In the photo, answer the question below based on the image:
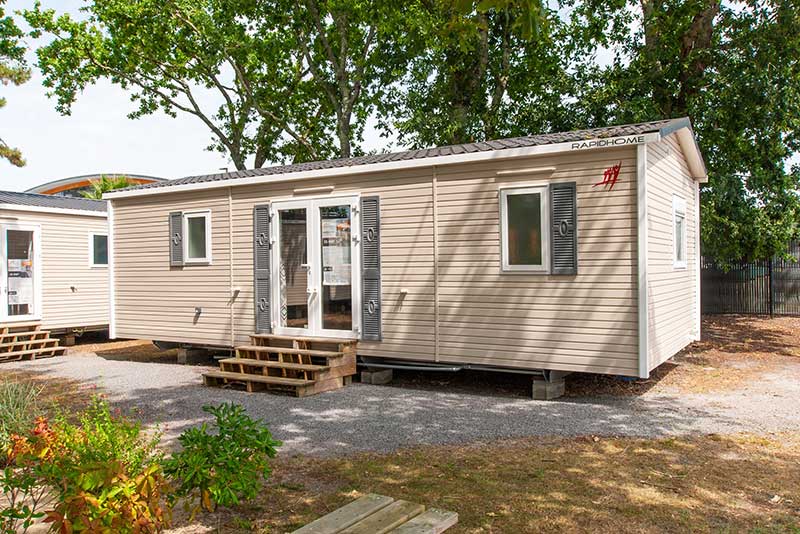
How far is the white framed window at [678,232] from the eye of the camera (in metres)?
8.72

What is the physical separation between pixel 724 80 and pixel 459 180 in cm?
719

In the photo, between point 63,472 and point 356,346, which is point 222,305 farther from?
point 63,472

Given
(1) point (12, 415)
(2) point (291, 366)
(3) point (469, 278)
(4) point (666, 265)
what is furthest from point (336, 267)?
(1) point (12, 415)

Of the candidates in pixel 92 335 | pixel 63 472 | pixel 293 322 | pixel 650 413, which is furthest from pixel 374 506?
pixel 92 335

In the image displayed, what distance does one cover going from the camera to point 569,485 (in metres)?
4.54

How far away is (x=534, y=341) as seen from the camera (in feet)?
25.0

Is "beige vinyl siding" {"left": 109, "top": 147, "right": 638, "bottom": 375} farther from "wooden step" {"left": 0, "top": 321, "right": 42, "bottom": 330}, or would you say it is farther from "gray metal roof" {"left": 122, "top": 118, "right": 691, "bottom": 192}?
"wooden step" {"left": 0, "top": 321, "right": 42, "bottom": 330}

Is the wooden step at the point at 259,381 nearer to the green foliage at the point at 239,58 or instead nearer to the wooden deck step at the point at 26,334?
the wooden deck step at the point at 26,334

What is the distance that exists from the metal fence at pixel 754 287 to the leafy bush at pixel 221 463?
1503 centimetres

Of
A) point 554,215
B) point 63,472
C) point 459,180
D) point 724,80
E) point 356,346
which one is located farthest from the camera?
point 724,80

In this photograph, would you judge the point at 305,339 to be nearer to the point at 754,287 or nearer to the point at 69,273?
the point at 69,273

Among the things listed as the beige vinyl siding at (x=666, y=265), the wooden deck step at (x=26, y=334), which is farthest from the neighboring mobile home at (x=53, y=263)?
the beige vinyl siding at (x=666, y=265)

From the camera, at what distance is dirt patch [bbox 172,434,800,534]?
12.7 ft

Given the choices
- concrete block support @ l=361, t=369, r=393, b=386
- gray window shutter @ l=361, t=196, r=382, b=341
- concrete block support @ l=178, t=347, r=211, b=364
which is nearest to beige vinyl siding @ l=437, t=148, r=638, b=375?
gray window shutter @ l=361, t=196, r=382, b=341
